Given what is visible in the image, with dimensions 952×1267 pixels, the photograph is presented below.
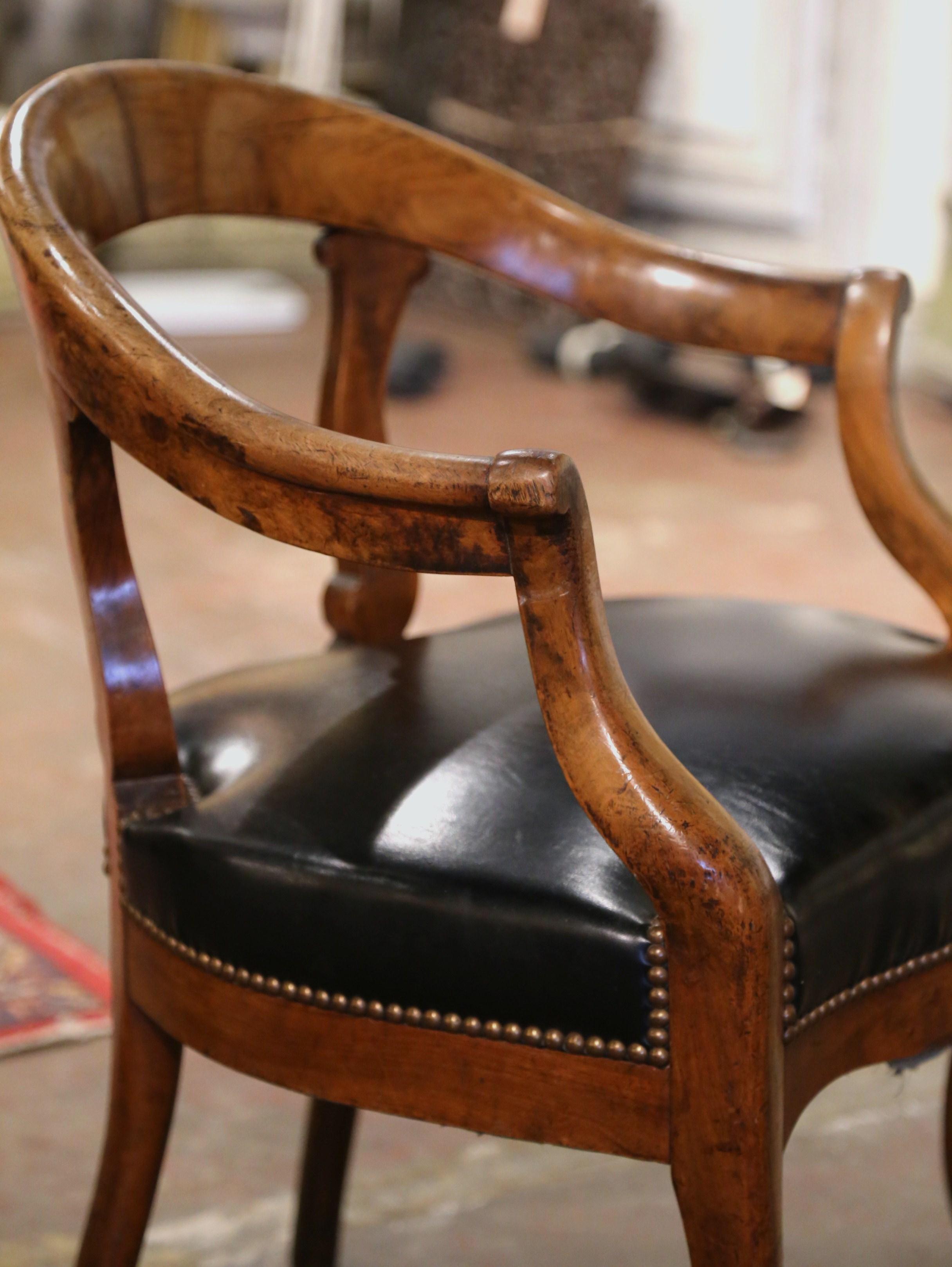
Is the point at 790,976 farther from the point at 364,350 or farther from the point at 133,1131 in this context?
the point at 364,350

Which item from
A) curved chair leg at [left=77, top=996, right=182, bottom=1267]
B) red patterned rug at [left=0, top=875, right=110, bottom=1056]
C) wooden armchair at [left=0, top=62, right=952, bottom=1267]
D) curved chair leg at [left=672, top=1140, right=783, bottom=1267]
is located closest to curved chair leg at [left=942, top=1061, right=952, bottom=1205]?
wooden armchair at [left=0, top=62, right=952, bottom=1267]

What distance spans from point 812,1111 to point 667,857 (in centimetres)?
74

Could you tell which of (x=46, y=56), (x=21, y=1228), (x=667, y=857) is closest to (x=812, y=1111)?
(x=21, y=1228)

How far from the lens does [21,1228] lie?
1.12 m

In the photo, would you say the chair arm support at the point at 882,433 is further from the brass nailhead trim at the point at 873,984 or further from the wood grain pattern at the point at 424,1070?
the wood grain pattern at the point at 424,1070

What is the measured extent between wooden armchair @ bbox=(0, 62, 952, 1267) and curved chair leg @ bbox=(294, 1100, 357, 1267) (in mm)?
213

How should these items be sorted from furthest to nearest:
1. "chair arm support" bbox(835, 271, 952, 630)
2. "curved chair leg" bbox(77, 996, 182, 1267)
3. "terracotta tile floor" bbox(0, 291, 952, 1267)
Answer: "terracotta tile floor" bbox(0, 291, 952, 1267) → "chair arm support" bbox(835, 271, 952, 630) → "curved chair leg" bbox(77, 996, 182, 1267)

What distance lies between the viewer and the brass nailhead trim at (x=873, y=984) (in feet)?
2.31

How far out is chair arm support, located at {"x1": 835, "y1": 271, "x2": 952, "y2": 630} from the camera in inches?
38.6

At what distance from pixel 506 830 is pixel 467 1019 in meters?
0.09

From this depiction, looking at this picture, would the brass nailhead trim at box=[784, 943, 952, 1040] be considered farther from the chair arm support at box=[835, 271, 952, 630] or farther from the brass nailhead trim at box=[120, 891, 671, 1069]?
the chair arm support at box=[835, 271, 952, 630]

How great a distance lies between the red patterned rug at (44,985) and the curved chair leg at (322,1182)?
369mm

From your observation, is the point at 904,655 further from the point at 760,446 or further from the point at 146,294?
the point at 146,294

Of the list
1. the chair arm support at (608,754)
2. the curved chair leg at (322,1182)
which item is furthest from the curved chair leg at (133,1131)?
the chair arm support at (608,754)
